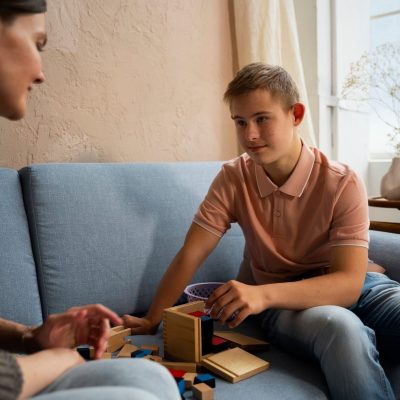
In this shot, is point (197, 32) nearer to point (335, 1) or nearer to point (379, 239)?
point (335, 1)

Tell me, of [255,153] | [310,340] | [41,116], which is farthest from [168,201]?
[310,340]

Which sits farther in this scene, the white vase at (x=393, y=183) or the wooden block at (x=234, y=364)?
the white vase at (x=393, y=183)

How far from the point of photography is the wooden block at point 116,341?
3.88 ft

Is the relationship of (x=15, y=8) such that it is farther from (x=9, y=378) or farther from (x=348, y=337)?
(x=348, y=337)

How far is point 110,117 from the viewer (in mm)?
1718

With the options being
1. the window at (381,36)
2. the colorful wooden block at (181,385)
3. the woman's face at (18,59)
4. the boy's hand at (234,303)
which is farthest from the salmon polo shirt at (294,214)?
the window at (381,36)

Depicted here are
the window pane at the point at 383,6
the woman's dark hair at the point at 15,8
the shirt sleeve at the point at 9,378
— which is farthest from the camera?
the window pane at the point at 383,6

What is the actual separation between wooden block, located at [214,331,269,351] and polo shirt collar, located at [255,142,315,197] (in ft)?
1.35

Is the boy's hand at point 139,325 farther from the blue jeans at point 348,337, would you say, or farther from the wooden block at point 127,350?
the blue jeans at point 348,337

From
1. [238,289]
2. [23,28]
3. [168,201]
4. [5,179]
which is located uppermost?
[23,28]

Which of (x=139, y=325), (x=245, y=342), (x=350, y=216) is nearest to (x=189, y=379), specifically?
(x=245, y=342)

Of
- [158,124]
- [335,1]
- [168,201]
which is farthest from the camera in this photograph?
[335,1]

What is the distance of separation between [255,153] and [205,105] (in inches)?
27.8

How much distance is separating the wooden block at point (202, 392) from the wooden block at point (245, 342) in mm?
236
